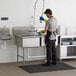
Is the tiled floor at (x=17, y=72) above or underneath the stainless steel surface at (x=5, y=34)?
underneath

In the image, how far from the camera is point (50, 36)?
667cm

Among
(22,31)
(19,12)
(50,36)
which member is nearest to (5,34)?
(22,31)

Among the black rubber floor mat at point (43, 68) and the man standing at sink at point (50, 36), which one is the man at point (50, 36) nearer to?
the man standing at sink at point (50, 36)

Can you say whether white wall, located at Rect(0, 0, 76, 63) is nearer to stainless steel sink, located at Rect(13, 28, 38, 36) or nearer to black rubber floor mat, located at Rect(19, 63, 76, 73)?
stainless steel sink, located at Rect(13, 28, 38, 36)

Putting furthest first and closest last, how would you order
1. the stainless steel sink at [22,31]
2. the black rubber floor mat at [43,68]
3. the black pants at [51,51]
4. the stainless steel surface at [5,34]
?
the stainless steel sink at [22,31] < the stainless steel surface at [5,34] < the black pants at [51,51] < the black rubber floor mat at [43,68]

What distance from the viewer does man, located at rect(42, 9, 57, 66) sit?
21.6 feet

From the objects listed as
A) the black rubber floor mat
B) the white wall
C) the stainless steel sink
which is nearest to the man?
the black rubber floor mat

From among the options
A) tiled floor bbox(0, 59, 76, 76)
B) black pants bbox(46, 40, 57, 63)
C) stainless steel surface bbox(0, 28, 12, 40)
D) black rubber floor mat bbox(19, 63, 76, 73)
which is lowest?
tiled floor bbox(0, 59, 76, 76)

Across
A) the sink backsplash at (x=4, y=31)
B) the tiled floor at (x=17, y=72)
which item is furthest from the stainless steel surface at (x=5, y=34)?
the tiled floor at (x=17, y=72)

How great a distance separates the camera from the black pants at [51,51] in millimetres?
6727

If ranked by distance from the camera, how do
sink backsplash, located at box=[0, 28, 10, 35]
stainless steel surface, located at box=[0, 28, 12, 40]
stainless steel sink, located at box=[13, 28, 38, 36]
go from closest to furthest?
stainless steel surface, located at box=[0, 28, 12, 40], sink backsplash, located at box=[0, 28, 10, 35], stainless steel sink, located at box=[13, 28, 38, 36]

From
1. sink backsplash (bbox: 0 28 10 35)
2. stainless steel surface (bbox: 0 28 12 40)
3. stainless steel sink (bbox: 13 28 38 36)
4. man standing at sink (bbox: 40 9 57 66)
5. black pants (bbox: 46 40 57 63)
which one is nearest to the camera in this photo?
man standing at sink (bbox: 40 9 57 66)

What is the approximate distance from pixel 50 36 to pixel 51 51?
0.42 metres

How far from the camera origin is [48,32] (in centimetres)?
668
